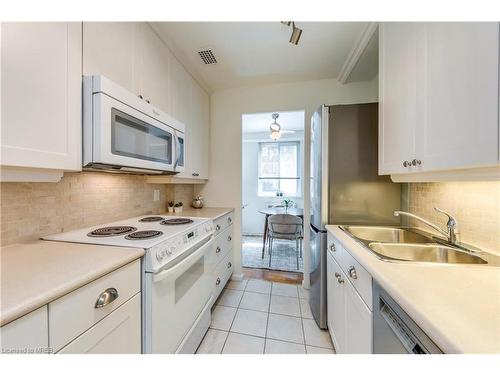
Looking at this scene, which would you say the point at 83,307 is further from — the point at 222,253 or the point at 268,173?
the point at 268,173

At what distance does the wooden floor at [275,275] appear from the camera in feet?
8.42

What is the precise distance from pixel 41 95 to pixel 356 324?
1780 mm

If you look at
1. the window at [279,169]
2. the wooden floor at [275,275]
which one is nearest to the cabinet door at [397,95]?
the wooden floor at [275,275]

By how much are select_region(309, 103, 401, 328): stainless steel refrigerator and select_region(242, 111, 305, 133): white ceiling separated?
6.17 ft

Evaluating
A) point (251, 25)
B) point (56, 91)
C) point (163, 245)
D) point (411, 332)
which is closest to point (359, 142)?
point (251, 25)

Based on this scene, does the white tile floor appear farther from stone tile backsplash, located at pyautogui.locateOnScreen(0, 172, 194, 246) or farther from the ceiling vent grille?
the ceiling vent grille

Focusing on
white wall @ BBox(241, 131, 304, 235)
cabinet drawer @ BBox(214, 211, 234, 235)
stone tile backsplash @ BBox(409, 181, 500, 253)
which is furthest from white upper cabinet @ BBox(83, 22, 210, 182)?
white wall @ BBox(241, 131, 304, 235)

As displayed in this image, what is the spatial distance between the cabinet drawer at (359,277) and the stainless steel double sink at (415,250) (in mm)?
110

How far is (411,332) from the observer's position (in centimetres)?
59

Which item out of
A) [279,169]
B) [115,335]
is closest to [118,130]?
[115,335]

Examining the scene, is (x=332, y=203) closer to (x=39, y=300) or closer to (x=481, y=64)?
(x=481, y=64)

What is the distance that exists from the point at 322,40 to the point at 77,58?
174cm

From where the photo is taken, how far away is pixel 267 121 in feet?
12.7

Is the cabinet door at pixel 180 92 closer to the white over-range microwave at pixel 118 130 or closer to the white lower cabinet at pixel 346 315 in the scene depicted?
the white over-range microwave at pixel 118 130
